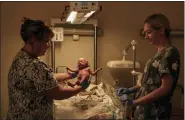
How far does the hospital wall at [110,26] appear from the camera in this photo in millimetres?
3578

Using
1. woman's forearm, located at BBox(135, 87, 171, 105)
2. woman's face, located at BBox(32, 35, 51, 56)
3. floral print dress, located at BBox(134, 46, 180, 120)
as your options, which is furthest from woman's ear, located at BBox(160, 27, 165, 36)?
Answer: woman's face, located at BBox(32, 35, 51, 56)

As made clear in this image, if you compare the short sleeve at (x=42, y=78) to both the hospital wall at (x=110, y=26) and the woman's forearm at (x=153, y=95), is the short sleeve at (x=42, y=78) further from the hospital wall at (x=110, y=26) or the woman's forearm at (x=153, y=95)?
the hospital wall at (x=110, y=26)

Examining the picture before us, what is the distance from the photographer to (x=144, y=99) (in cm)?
175

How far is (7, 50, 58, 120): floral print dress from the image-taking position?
1666mm

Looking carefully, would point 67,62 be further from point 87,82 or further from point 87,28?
point 87,82

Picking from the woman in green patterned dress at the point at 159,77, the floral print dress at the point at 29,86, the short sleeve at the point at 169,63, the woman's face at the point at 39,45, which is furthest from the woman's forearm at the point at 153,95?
the woman's face at the point at 39,45

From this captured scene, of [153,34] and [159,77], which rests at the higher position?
[153,34]

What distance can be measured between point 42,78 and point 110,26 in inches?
87.9

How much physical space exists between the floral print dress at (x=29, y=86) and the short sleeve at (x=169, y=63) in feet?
2.23

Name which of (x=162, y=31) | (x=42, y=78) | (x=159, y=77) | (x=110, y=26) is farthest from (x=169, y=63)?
(x=110, y=26)

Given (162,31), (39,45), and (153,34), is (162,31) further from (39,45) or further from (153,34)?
(39,45)

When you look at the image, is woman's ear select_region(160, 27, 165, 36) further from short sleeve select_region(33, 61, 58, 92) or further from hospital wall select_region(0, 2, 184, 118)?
hospital wall select_region(0, 2, 184, 118)

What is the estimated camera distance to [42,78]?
166cm

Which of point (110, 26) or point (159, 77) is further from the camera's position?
point (110, 26)
